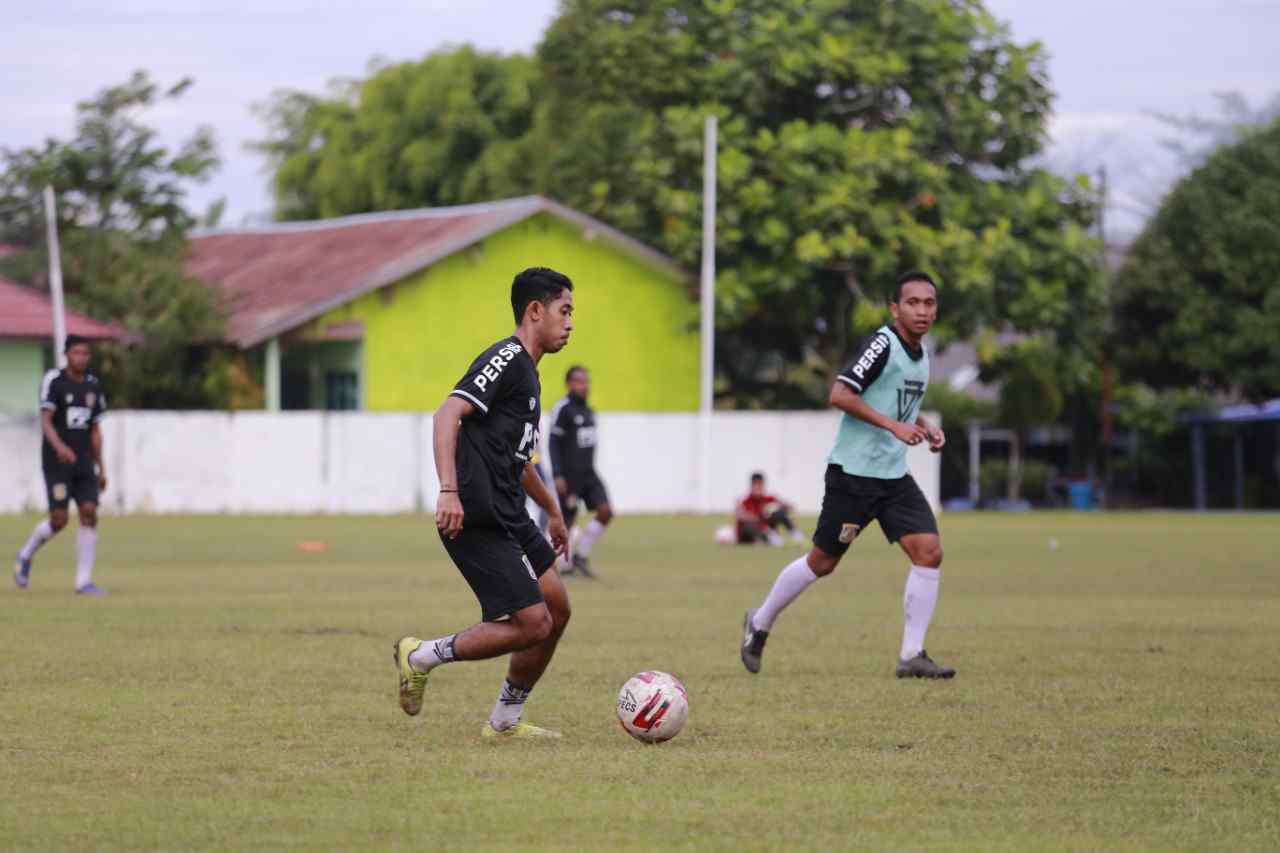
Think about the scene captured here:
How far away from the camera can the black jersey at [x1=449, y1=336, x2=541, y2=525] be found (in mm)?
A: 8062

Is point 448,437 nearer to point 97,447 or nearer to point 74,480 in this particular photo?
point 97,447

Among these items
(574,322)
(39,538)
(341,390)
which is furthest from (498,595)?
(574,322)

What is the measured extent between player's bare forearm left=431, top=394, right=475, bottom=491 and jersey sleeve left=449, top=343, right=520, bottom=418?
0.11ft

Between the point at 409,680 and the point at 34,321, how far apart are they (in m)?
32.8

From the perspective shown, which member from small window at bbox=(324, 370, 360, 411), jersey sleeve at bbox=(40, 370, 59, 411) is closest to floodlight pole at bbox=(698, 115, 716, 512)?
small window at bbox=(324, 370, 360, 411)

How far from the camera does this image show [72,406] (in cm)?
1648

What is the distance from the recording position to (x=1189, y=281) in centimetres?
5244

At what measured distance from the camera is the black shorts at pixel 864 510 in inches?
443

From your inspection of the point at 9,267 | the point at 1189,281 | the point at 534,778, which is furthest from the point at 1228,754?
the point at 1189,281

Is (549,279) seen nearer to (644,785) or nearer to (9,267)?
(644,785)

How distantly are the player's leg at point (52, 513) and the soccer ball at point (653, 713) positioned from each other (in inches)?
362

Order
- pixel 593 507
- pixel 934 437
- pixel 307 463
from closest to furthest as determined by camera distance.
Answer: pixel 934 437 → pixel 593 507 → pixel 307 463

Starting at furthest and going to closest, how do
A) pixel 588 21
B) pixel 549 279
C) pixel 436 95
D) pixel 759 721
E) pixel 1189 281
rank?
pixel 436 95
pixel 1189 281
pixel 588 21
pixel 759 721
pixel 549 279

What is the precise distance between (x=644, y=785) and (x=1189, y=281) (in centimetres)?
4751
